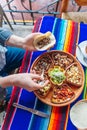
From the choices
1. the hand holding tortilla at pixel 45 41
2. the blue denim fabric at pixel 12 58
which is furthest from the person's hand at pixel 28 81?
the blue denim fabric at pixel 12 58

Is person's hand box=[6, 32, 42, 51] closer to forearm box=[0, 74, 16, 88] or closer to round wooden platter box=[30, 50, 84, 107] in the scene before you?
round wooden platter box=[30, 50, 84, 107]

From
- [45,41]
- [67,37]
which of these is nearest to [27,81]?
[45,41]

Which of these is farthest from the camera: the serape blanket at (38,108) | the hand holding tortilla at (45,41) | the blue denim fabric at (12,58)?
the blue denim fabric at (12,58)

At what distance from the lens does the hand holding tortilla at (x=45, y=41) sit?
1.08m

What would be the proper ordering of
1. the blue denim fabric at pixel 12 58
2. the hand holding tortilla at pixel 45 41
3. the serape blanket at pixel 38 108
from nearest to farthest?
1. the serape blanket at pixel 38 108
2. the hand holding tortilla at pixel 45 41
3. the blue denim fabric at pixel 12 58

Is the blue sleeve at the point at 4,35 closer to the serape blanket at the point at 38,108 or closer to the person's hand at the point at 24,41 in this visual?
the person's hand at the point at 24,41

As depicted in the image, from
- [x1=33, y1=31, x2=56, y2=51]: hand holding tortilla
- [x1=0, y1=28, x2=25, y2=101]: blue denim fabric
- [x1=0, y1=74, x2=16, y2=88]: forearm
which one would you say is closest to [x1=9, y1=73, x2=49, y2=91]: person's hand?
[x1=0, y1=74, x2=16, y2=88]: forearm

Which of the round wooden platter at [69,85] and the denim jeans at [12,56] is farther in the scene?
the denim jeans at [12,56]

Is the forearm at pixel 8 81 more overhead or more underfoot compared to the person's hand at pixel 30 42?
more underfoot

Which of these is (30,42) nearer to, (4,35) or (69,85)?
(4,35)

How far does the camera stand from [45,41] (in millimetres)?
1087

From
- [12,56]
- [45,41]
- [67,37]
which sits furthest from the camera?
[12,56]

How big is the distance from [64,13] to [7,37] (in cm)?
54

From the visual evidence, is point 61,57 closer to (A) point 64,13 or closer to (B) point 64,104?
(B) point 64,104
